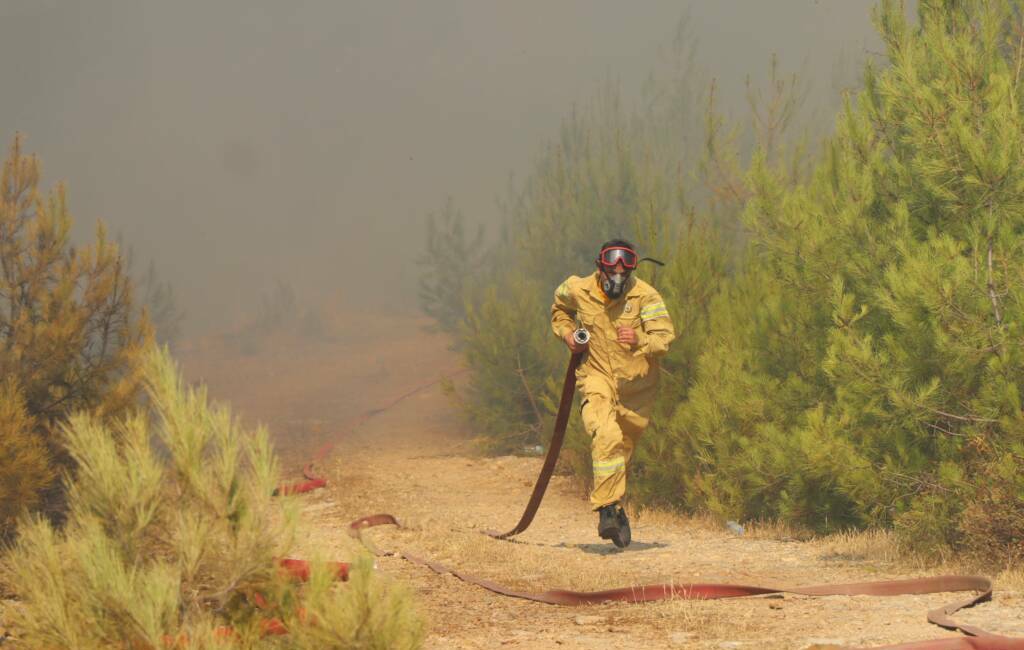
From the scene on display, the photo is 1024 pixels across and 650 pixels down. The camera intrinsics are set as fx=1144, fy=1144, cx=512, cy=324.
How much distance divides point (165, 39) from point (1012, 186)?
13465cm

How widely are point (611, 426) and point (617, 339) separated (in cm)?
65

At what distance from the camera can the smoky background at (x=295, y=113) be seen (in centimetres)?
7981

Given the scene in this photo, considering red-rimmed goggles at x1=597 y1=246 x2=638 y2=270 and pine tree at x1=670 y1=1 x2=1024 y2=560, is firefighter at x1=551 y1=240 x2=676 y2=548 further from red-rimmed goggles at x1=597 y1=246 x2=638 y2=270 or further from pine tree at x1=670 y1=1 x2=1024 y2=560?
pine tree at x1=670 y1=1 x2=1024 y2=560

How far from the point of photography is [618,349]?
26.1ft

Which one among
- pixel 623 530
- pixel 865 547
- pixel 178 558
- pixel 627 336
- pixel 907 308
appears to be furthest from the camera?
pixel 627 336

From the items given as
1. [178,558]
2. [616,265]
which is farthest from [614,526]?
[178,558]

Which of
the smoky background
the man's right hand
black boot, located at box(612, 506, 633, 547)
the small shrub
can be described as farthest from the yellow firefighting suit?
the smoky background

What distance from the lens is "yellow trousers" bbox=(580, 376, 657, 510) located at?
7.39m

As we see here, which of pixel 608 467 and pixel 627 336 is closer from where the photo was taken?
pixel 608 467

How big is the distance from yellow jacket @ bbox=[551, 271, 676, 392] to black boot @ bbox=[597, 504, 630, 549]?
928 mm

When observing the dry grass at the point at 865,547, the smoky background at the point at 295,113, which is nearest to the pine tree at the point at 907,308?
the dry grass at the point at 865,547

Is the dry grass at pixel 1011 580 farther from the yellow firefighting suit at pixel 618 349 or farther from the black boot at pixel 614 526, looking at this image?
the yellow firefighting suit at pixel 618 349

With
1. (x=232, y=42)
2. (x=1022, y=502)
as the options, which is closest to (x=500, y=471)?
(x=1022, y=502)

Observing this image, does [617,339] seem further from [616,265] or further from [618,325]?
[616,265]
